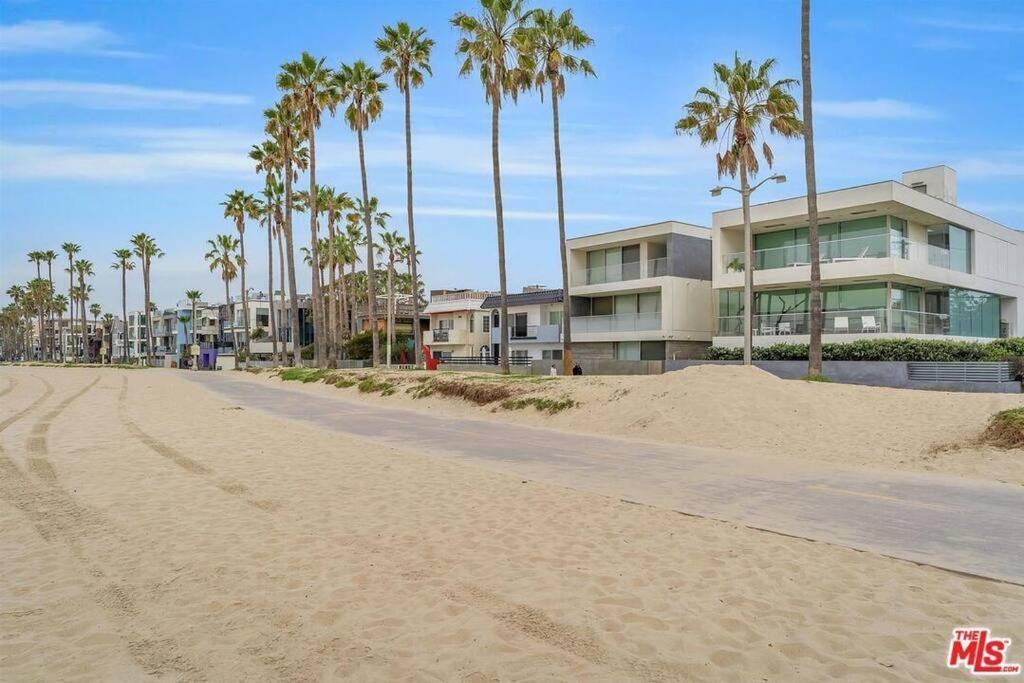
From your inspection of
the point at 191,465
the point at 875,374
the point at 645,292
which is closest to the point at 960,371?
the point at 875,374

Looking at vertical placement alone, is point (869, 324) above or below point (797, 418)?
above

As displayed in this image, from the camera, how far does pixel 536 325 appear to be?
170 feet

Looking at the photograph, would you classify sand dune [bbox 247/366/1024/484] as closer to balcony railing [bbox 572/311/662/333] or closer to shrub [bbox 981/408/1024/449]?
shrub [bbox 981/408/1024/449]

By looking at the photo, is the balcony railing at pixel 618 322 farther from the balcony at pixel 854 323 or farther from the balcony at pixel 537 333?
the balcony at pixel 854 323

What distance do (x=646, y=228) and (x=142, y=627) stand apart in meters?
38.8

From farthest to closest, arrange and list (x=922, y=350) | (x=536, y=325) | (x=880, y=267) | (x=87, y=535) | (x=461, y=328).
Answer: (x=461, y=328) < (x=536, y=325) < (x=880, y=267) < (x=922, y=350) < (x=87, y=535)

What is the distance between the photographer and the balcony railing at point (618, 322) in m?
39.9

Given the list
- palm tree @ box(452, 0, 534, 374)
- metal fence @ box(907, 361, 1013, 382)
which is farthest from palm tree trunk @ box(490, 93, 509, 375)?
metal fence @ box(907, 361, 1013, 382)

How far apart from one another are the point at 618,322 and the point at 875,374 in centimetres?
1724

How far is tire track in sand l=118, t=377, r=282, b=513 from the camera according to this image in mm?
9016

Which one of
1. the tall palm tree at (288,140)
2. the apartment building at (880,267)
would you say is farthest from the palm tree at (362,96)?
the apartment building at (880,267)

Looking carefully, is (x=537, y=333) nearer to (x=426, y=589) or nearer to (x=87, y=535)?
(x=87, y=535)

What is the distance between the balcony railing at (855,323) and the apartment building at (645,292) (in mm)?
4428

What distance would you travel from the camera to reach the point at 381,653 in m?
4.63
